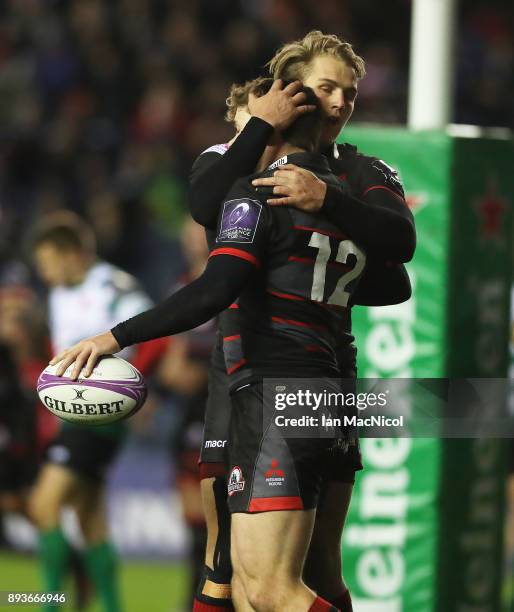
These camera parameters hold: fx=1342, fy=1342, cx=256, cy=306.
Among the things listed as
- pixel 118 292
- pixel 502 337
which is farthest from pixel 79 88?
pixel 502 337

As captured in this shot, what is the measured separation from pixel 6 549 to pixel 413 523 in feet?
15.4

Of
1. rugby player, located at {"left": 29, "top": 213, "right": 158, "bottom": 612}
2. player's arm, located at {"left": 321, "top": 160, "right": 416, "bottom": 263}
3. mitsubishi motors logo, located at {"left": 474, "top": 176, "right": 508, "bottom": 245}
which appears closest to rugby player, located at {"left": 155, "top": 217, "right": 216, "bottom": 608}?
rugby player, located at {"left": 29, "top": 213, "right": 158, "bottom": 612}

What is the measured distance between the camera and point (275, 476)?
3.64 m

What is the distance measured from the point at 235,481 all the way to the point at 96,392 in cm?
46

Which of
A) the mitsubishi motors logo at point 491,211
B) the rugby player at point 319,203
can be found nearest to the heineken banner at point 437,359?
the mitsubishi motors logo at point 491,211

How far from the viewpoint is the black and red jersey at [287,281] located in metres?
3.60

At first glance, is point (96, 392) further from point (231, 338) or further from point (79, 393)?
point (231, 338)

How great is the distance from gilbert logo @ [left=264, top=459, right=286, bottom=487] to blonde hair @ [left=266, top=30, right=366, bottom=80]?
114 centimetres

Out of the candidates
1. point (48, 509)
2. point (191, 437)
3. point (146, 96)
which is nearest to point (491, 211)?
point (191, 437)

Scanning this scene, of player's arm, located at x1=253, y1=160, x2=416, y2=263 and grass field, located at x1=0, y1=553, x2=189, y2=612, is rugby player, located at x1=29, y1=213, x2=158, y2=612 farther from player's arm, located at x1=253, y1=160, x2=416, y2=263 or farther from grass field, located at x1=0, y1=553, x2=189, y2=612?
player's arm, located at x1=253, y1=160, x2=416, y2=263

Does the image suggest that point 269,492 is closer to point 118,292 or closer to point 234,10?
point 118,292

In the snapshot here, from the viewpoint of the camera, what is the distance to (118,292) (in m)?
7.08

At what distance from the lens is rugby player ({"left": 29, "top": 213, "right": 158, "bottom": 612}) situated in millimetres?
6898

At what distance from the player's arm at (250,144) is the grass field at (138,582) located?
142 inches
